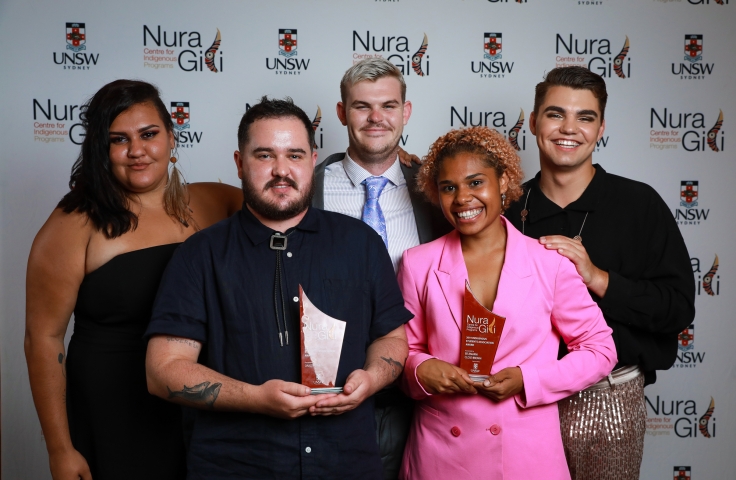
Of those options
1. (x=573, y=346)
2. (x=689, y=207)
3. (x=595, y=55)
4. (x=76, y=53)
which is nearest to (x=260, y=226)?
(x=573, y=346)

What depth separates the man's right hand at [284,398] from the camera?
1.65 meters

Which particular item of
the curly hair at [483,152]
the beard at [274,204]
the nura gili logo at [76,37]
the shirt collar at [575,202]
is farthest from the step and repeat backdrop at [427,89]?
the beard at [274,204]

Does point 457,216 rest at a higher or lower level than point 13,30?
lower

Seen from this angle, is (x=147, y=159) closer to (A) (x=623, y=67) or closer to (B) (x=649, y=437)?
(A) (x=623, y=67)

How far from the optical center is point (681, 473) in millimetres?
3777

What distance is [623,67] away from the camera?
3678 millimetres

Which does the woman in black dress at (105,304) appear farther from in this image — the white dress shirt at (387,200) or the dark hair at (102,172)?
the white dress shirt at (387,200)

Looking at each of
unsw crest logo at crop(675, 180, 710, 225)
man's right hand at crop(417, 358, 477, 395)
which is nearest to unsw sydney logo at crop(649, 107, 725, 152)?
unsw crest logo at crop(675, 180, 710, 225)

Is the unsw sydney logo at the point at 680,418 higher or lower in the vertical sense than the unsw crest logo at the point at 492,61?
lower

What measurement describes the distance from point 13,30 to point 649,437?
424cm

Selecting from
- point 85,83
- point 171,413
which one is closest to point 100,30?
point 85,83

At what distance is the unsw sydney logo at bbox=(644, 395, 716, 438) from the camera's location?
12.3ft

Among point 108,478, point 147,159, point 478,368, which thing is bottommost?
point 108,478

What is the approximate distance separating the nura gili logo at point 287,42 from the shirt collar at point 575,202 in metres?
1.78
